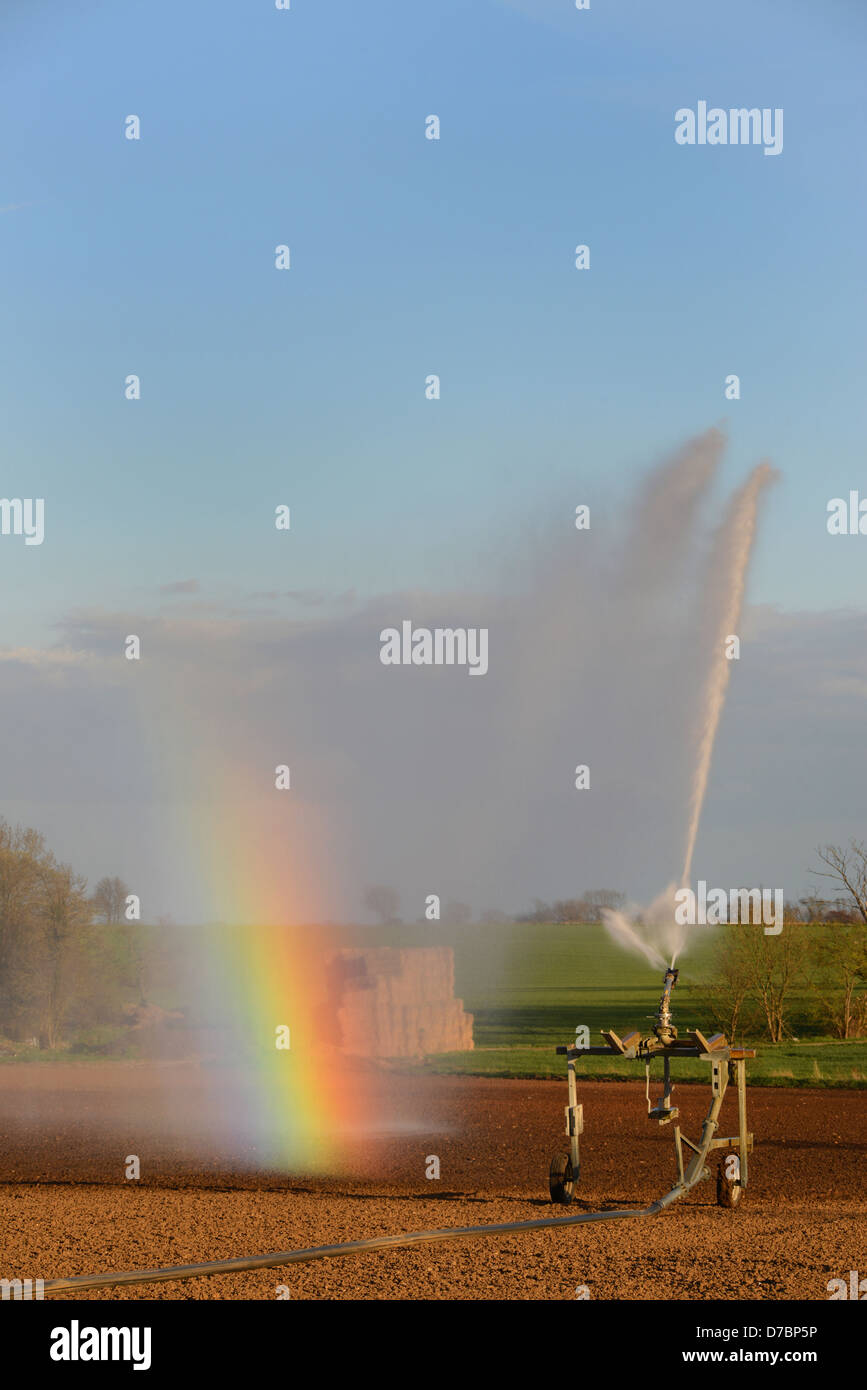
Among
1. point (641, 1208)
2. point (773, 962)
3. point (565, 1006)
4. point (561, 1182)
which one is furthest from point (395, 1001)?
point (565, 1006)

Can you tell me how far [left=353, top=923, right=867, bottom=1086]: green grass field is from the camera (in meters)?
28.8

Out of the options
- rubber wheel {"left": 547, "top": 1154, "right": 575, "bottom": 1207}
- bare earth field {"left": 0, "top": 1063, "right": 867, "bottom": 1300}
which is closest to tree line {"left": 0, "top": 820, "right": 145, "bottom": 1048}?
bare earth field {"left": 0, "top": 1063, "right": 867, "bottom": 1300}

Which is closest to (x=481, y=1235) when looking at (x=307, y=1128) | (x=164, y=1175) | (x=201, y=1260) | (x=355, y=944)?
(x=201, y=1260)

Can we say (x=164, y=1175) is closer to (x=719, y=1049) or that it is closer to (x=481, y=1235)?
(x=481, y=1235)

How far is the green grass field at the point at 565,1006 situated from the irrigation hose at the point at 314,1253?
15.9 metres

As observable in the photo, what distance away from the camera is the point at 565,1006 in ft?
206

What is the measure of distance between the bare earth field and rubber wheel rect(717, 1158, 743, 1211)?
131 mm

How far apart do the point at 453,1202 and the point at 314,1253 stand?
395 centimetres

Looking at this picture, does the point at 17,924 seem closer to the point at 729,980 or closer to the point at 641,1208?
the point at 729,980

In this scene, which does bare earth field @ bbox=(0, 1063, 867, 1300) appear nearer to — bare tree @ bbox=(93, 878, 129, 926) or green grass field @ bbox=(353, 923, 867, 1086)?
green grass field @ bbox=(353, 923, 867, 1086)

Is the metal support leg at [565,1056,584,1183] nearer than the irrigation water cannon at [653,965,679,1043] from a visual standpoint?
No

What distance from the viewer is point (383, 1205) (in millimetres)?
12703

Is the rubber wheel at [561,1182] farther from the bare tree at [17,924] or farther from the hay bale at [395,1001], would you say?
the bare tree at [17,924]
